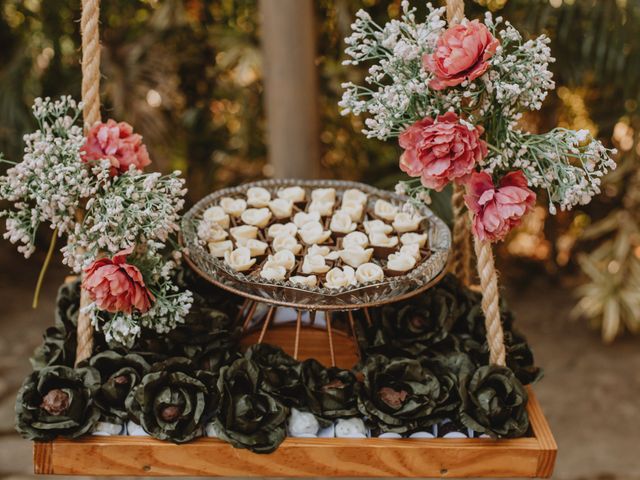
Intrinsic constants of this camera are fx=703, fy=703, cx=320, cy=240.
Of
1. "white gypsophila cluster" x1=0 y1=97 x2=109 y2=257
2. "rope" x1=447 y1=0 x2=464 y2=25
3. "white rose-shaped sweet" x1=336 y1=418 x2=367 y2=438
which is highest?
"rope" x1=447 y1=0 x2=464 y2=25

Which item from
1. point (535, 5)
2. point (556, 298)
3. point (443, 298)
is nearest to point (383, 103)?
point (443, 298)

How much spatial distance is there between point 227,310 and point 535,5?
152 cm

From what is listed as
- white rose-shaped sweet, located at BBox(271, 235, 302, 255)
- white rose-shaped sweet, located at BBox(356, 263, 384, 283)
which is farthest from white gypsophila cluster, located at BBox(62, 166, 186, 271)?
white rose-shaped sweet, located at BBox(356, 263, 384, 283)

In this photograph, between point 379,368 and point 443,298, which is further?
point 443,298

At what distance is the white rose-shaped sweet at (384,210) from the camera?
4.83ft

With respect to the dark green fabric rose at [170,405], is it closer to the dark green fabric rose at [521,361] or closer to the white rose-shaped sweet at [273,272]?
the white rose-shaped sweet at [273,272]

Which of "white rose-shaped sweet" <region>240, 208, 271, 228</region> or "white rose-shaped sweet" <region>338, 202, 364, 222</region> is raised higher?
"white rose-shaped sweet" <region>338, 202, 364, 222</region>

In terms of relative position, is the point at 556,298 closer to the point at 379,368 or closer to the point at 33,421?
the point at 379,368

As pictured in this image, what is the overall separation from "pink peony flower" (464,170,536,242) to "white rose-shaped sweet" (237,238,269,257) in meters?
0.39

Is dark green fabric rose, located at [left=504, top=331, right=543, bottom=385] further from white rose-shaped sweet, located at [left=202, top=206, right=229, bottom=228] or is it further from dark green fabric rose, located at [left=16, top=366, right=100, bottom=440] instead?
dark green fabric rose, located at [left=16, top=366, right=100, bottom=440]

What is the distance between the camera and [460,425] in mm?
1223

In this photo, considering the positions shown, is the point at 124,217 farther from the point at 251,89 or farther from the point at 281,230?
the point at 251,89

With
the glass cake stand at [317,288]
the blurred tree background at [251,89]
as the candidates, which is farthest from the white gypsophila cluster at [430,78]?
the blurred tree background at [251,89]

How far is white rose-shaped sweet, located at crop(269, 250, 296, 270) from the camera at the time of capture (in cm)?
125
